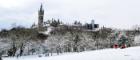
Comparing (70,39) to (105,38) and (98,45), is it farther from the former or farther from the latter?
(105,38)

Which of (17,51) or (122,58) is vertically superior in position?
(122,58)

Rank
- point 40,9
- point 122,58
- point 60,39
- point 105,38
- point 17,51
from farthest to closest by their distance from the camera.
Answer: point 40,9 → point 105,38 → point 60,39 → point 17,51 → point 122,58

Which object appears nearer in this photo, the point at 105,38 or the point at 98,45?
the point at 98,45

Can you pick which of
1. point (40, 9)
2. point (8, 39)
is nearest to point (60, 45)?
point (8, 39)

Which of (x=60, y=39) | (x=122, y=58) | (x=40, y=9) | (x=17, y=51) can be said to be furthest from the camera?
(x=40, y=9)

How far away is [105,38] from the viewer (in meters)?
108

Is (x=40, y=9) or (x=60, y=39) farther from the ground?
(x=40, y=9)

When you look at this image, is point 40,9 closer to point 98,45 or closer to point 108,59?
point 98,45

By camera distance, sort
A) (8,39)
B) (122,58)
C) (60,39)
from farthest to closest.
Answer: (60,39)
(8,39)
(122,58)

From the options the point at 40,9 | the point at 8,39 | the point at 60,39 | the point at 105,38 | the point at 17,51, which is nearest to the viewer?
the point at 17,51

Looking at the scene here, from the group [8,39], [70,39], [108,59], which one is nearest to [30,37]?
[8,39]

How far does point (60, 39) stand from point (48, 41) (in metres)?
5.63

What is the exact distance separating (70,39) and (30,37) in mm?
12589

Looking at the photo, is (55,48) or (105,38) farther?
(105,38)
